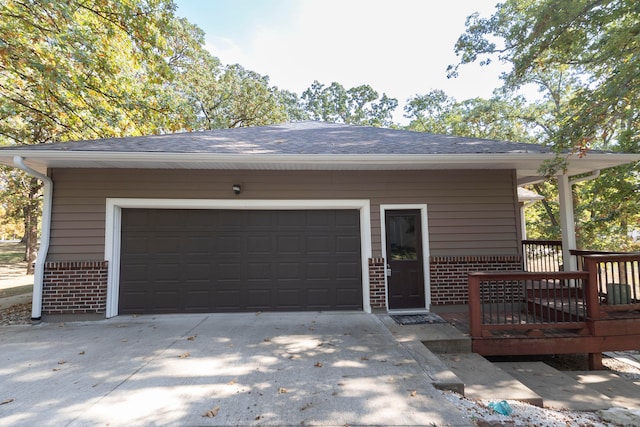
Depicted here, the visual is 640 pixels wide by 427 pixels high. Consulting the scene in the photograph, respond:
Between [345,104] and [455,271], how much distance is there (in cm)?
2535

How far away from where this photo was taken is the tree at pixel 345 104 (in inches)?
1108

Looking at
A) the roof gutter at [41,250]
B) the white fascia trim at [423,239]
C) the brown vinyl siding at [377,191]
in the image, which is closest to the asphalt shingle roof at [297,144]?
the brown vinyl siding at [377,191]

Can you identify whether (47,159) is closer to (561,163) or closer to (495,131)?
(561,163)

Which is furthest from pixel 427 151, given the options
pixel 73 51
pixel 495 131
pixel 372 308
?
pixel 495 131

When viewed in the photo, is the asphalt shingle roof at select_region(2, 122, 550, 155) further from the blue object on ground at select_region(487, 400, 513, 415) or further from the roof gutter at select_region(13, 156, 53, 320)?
the blue object on ground at select_region(487, 400, 513, 415)

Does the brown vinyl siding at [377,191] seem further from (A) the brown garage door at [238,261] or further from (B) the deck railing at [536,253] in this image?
(B) the deck railing at [536,253]

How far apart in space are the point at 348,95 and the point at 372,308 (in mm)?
26096

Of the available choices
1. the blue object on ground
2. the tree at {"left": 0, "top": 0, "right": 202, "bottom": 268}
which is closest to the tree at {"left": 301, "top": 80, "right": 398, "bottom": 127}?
the tree at {"left": 0, "top": 0, "right": 202, "bottom": 268}

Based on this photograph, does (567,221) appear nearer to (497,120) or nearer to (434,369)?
(434,369)

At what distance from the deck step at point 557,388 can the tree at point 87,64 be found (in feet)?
33.3

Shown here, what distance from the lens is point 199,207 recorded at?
6.10 m

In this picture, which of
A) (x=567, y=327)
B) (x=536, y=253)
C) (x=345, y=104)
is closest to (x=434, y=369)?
(x=567, y=327)

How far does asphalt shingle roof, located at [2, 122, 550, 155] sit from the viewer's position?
5.44m

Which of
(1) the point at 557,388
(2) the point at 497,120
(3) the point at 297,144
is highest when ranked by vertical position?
(2) the point at 497,120
